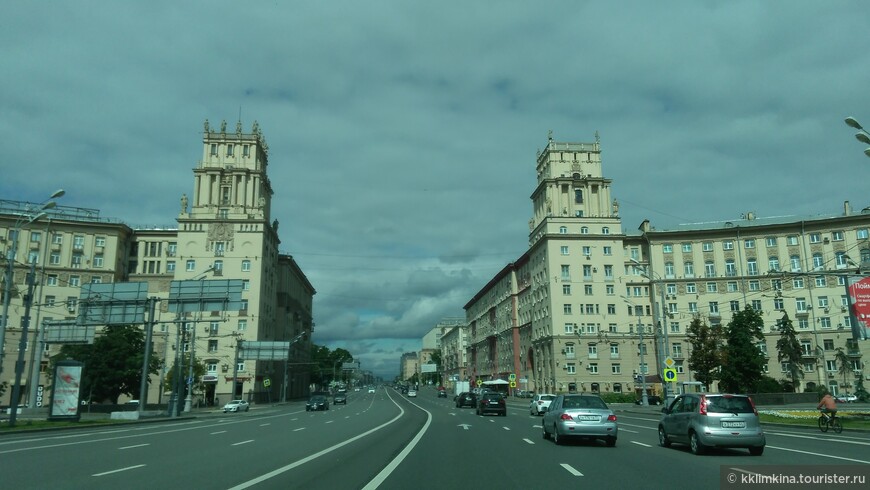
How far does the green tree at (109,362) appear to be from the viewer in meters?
57.8

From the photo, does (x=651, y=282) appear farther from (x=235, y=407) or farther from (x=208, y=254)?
(x=208, y=254)

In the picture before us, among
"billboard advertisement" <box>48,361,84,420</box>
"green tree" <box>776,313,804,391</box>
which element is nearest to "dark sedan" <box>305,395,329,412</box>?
"billboard advertisement" <box>48,361,84,420</box>

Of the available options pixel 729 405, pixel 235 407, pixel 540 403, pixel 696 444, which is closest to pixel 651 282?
pixel 540 403

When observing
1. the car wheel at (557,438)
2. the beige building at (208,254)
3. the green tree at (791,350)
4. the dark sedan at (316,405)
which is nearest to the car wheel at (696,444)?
the car wheel at (557,438)

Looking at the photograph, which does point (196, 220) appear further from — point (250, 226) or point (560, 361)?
point (560, 361)

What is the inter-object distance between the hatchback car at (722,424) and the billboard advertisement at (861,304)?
1529 centimetres

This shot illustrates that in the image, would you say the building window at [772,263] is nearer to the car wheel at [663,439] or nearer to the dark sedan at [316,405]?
the dark sedan at [316,405]

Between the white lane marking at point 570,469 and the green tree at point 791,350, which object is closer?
the white lane marking at point 570,469

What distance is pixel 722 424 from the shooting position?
1525cm

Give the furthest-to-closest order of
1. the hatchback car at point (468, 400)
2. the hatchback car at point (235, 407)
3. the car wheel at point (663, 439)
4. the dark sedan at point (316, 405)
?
the hatchback car at point (468, 400)
the hatchback car at point (235, 407)
the dark sedan at point (316, 405)
the car wheel at point (663, 439)

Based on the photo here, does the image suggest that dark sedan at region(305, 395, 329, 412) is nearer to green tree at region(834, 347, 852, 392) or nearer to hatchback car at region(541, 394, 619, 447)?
hatchback car at region(541, 394, 619, 447)

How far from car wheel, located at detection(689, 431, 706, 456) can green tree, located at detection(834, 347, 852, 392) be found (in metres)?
69.7

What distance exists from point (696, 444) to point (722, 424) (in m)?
0.84

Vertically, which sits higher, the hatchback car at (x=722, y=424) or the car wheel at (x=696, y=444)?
the hatchback car at (x=722, y=424)
